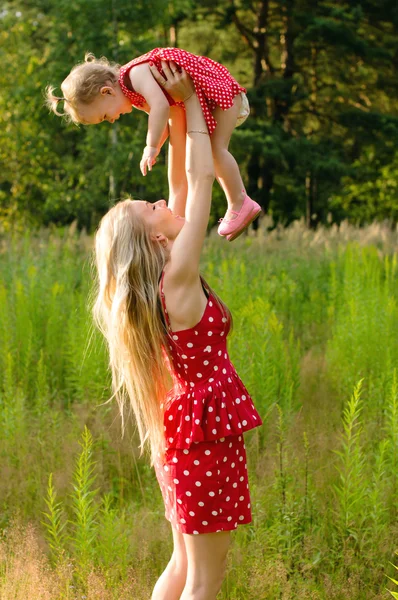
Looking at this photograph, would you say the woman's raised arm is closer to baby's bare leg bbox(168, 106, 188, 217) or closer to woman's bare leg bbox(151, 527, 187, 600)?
baby's bare leg bbox(168, 106, 188, 217)

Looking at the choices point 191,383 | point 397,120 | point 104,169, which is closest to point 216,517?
point 191,383

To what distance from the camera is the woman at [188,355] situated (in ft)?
8.18

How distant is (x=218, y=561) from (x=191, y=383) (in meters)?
0.56

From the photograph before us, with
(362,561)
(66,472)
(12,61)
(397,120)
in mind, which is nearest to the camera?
(362,561)

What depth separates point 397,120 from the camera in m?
19.8

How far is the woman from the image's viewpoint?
249 centimetres

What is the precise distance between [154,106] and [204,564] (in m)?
1.58

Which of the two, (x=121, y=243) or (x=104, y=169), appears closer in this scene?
(x=121, y=243)

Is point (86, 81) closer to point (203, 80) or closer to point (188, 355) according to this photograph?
point (203, 80)

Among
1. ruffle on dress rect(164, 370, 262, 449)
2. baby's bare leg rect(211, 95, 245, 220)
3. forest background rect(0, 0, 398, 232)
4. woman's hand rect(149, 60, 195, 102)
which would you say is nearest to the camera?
ruffle on dress rect(164, 370, 262, 449)

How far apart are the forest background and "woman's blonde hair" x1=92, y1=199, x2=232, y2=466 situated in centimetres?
1176

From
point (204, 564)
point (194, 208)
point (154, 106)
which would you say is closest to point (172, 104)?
point (154, 106)

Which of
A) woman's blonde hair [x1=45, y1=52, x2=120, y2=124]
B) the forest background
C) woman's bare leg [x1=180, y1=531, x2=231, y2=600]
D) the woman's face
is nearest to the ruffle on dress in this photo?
woman's bare leg [x1=180, y1=531, x2=231, y2=600]

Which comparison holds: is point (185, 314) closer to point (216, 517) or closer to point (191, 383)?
point (191, 383)
